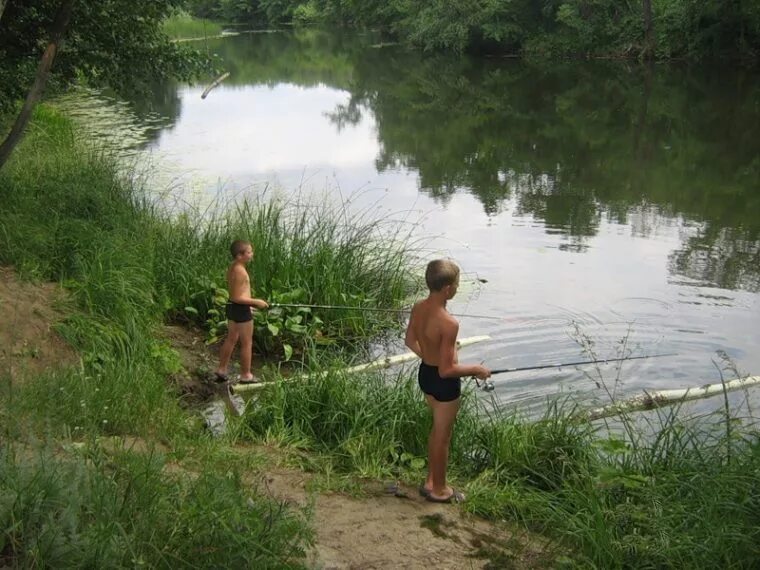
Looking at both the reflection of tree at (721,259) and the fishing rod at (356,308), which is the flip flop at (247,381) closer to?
the fishing rod at (356,308)

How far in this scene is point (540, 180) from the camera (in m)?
17.0

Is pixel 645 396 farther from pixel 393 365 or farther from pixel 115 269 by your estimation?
pixel 115 269

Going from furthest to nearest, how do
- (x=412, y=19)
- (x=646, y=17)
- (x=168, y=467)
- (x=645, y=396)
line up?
(x=412, y=19) → (x=646, y=17) → (x=645, y=396) → (x=168, y=467)

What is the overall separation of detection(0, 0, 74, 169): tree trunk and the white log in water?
17.9 ft

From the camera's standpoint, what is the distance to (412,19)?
50.7 m

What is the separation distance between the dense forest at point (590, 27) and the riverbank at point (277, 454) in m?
29.9

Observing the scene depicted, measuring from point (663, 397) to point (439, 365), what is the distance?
281 cm

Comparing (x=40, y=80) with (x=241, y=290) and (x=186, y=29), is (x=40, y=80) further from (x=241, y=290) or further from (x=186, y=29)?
(x=186, y=29)

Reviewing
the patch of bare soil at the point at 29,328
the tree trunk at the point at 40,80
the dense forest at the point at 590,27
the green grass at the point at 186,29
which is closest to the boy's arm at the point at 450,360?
the patch of bare soil at the point at 29,328

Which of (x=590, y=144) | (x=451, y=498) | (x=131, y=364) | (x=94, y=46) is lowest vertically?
(x=451, y=498)

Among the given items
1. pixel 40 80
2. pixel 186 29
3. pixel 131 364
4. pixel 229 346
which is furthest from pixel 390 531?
pixel 186 29

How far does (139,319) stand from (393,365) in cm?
215

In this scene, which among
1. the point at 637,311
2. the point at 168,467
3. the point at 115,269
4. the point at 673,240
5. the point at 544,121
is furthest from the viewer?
the point at 544,121

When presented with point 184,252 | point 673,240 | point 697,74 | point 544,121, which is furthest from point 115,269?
point 697,74
